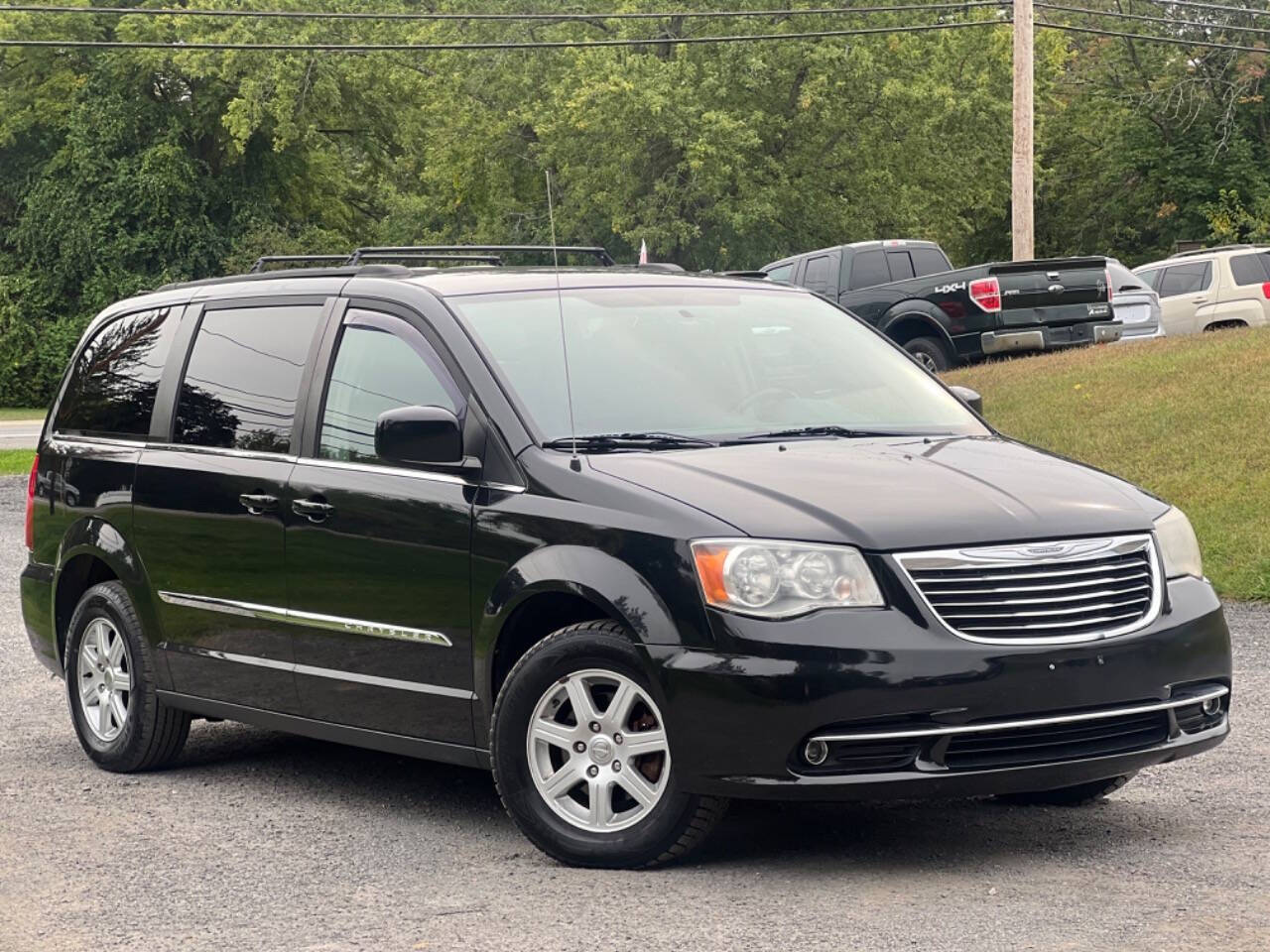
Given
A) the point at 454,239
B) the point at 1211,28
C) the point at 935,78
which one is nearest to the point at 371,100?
the point at 454,239

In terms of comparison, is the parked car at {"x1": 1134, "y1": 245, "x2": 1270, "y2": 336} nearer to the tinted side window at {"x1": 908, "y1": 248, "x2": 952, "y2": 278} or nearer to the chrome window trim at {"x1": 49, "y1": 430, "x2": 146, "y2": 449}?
the tinted side window at {"x1": 908, "y1": 248, "x2": 952, "y2": 278}

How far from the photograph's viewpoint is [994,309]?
22438 mm

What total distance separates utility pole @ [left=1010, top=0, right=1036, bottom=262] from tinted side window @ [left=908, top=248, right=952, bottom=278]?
14.0 feet

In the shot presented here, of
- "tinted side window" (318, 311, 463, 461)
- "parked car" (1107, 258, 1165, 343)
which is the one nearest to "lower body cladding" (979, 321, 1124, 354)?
"parked car" (1107, 258, 1165, 343)

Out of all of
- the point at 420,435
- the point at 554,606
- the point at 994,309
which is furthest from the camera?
the point at 994,309

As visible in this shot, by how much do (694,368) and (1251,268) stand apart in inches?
915

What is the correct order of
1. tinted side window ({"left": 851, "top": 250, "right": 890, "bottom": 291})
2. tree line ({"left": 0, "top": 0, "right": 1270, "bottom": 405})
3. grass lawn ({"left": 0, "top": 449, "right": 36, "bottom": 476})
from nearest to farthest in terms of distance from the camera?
tinted side window ({"left": 851, "top": 250, "right": 890, "bottom": 291}) → grass lawn ({"left": 0, "top": 449, "right": 36, "bottom": 476}) → tree line ({"left": 0, "top": 0, "right": 1270, "bottom": 405})

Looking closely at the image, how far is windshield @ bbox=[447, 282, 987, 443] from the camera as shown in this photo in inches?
248

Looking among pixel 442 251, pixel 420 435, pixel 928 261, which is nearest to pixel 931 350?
pixel 928 261

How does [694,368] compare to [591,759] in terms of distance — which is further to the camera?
[694,368]

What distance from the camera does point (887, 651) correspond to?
5.23 meters

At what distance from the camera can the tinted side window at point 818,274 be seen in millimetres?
24453

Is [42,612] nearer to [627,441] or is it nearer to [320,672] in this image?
[320,672]

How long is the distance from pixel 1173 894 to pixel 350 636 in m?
2.69
